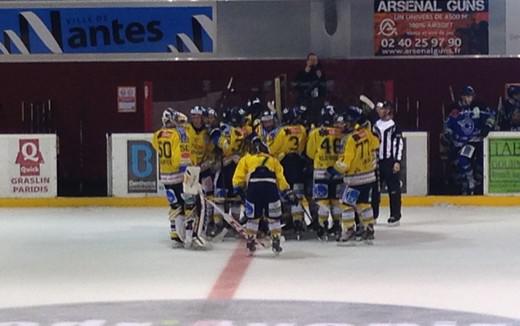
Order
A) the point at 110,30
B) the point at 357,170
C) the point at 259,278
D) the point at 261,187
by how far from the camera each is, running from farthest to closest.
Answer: the point at 110,30
the point at 357,170
the point at 261,187
the point at 259,278

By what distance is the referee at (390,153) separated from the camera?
13773 mm

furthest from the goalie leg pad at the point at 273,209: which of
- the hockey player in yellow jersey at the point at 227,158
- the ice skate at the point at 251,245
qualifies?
the hockey player in yellow jersey at the point at 227,158

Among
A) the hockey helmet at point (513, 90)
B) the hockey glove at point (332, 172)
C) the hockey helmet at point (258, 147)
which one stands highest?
the hockey helmet at point (513, 90)

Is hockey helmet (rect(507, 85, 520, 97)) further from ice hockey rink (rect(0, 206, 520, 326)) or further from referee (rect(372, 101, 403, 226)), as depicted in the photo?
referee (rect(372, 101, 403, 226))

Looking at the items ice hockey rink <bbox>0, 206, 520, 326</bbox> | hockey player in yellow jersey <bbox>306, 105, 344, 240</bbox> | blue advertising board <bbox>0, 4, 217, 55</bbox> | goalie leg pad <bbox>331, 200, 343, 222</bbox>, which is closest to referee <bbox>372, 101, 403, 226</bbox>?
ice hockey rink <bbox>0, 206, 520, 326</bbox>

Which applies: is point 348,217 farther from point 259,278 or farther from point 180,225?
point 259,278

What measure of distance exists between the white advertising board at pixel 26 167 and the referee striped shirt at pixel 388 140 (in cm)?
539

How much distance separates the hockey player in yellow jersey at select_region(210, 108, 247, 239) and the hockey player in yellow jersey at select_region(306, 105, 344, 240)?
79 centimetres

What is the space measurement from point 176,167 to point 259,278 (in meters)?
2.38

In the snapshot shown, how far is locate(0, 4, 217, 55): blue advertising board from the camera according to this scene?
761 inches

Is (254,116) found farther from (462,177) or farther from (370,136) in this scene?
(462,177)

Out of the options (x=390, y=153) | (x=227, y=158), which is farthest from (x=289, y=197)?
(x=390, y=153)

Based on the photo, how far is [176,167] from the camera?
11.9 meters

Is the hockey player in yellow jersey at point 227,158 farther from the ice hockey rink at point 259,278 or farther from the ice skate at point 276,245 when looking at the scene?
the ice skate at point 276,245
